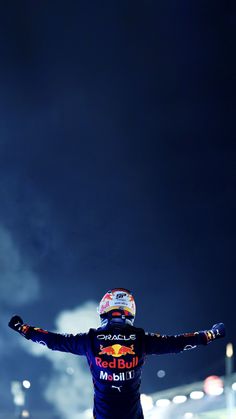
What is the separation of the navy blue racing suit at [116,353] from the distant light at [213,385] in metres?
20.6

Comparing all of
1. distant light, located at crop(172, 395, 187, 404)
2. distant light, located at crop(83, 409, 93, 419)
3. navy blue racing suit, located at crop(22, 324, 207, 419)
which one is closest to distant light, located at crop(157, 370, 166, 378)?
distant light, located at crop(83, 409, 93, 419)

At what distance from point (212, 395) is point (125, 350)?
21055mm

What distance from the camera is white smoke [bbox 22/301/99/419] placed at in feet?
108

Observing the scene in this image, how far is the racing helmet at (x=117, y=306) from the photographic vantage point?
198 inches

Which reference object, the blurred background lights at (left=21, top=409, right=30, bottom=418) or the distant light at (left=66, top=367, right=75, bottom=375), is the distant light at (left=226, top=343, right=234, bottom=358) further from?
the blurred background lights at (left=21, top=409, right=30, bottom=418)

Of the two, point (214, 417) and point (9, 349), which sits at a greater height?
point (9, 349)

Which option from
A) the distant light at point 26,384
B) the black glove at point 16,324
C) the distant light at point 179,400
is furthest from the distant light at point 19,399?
the black glove at point 16,324

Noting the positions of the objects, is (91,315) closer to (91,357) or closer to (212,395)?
(212,395)

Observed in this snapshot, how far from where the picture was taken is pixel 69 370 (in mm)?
34594

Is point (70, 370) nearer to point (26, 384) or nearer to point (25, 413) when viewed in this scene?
point (26, 384)

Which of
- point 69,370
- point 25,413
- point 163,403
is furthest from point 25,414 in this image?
point 163,403

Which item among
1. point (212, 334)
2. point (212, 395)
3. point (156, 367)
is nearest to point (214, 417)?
point (212, 395)

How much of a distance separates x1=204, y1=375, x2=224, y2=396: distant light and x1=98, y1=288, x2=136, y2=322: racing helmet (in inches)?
816

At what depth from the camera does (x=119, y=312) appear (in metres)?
5.02
